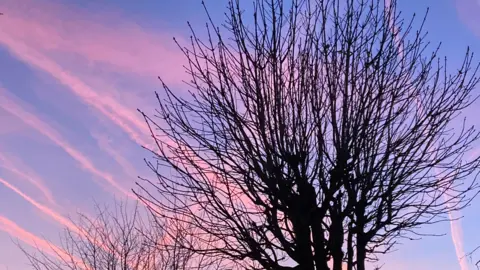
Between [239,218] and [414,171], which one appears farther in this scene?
[414,171]

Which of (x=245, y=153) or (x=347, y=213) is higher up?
(x=245, y=153)

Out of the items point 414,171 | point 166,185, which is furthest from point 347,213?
point 166,185

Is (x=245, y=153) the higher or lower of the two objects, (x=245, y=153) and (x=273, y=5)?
the lower

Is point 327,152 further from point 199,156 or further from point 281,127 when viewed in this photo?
point 199,156

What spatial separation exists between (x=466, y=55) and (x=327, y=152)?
1.84m

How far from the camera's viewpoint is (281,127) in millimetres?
5195

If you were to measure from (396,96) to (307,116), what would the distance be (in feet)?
3.45

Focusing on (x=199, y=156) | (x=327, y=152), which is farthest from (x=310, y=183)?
(x=199, y=156)

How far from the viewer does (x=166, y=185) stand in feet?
18.1

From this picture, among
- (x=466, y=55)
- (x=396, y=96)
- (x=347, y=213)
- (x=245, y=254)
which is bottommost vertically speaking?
(x=245, y=254)

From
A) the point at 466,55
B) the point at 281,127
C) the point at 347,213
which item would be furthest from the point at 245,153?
the point at 466,55

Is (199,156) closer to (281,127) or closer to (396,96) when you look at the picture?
Result: (281,127)

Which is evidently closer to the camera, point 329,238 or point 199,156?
point 329,238

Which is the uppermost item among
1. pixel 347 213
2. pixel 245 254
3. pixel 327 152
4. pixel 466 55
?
pixel 466 55
